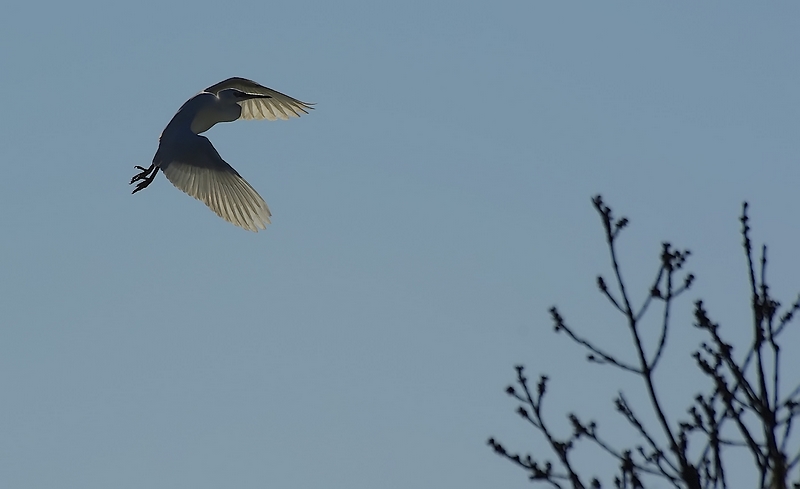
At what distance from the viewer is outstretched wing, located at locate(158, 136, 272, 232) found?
15766mm

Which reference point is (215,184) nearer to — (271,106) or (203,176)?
(203,176)

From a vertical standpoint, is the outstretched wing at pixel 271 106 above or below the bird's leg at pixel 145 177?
above

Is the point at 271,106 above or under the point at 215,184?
above

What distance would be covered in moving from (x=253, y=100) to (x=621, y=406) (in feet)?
50.2

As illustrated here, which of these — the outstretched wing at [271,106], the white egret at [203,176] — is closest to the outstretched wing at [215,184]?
the white egret at [203,176]

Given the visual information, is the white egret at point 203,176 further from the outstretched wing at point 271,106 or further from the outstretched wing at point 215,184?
the outstretched wing at point 271,106

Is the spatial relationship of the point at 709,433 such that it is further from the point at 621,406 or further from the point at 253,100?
the point at 253,100

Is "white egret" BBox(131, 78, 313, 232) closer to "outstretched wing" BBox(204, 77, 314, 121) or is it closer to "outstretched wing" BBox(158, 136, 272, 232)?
"outstretched wing" BBox(158, 136, 272, 232)

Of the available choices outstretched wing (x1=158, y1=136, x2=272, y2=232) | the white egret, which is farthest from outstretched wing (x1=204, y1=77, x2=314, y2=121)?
outstretched wing (x1=158, y1=136, x2=272, y2=232)

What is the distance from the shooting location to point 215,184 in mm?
16047

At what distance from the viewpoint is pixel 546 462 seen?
4605mm

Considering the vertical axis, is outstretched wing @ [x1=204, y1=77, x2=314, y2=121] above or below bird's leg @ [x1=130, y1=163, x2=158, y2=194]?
above

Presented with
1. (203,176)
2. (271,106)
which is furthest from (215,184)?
(271,106)

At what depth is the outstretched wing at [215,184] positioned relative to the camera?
51.7 feet
